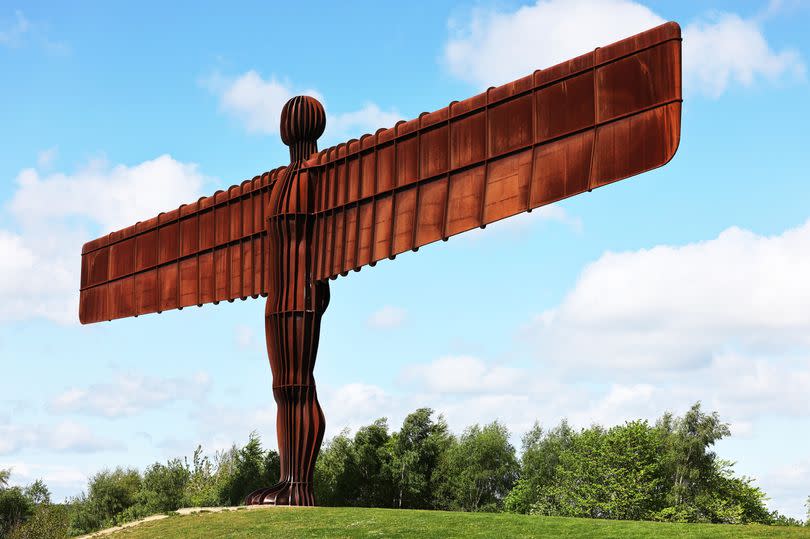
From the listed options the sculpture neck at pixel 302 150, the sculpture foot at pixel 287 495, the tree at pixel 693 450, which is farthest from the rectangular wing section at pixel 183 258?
the tree at pixel 693 450

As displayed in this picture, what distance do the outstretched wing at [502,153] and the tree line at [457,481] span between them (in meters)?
18.1

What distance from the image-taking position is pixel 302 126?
24.2 metres

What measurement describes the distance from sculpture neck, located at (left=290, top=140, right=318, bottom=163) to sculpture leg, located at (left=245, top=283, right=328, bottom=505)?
3.89 m

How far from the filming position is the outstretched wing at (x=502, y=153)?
56.8 feet

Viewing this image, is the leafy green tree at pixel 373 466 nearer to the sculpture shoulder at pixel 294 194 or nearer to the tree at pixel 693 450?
the tree at pixel 693 450

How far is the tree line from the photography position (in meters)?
40.8

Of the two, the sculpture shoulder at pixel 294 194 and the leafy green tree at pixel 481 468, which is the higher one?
the sculpture shoulder at pixel 294 194

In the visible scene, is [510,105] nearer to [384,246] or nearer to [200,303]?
[384,246]

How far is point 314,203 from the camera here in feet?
77.3

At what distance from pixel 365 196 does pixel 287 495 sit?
7151 millimetres

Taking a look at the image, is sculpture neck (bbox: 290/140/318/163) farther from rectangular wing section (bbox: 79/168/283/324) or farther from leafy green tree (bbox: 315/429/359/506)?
leafy green tree (bbox: 315/429/359/506)

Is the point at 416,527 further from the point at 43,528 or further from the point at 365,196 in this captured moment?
the point at 43,528

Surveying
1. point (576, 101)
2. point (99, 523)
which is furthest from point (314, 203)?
point (99, 523)

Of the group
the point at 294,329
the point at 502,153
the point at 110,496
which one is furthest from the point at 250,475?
the point at 502,153
